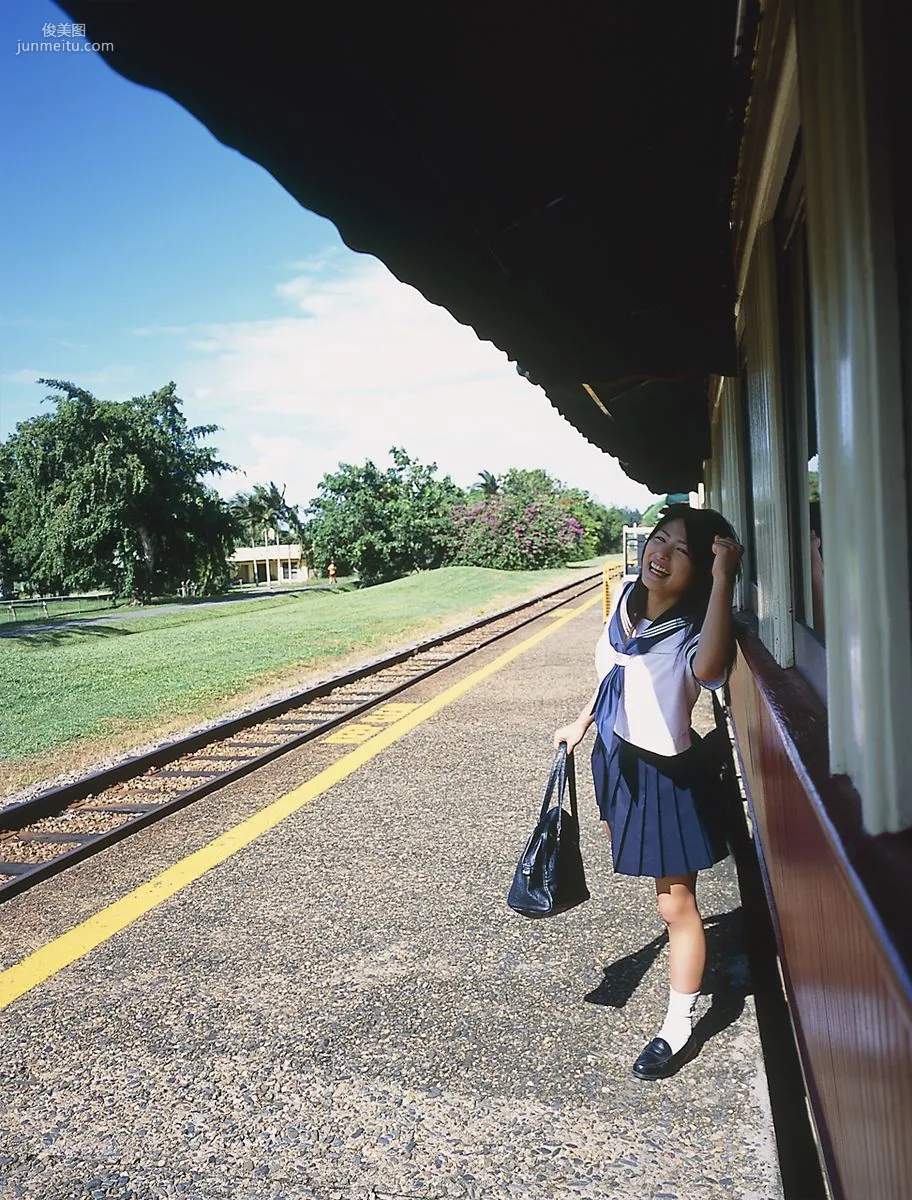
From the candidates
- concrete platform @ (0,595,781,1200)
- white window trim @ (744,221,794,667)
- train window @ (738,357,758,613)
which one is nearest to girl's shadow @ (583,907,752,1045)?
concrete platform @ (0,595,781,1200)

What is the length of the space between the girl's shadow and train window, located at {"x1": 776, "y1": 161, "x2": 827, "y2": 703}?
46.6 inches

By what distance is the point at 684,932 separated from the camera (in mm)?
2855

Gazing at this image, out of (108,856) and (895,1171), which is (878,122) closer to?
(895,1171)

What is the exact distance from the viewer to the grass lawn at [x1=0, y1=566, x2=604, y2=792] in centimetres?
836

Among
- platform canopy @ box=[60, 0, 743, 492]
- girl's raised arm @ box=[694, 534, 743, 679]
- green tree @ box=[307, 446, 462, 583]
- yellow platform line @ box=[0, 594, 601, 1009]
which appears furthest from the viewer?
green tree @ box=[307, 446, 462, 583]

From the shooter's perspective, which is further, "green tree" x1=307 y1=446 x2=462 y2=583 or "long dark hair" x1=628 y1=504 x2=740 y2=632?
"green tree" x1=307 y1=446 x2=462 y2=583

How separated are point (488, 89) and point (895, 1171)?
1.90 metres

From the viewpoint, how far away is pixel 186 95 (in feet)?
4.83

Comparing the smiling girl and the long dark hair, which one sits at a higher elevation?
the long dark hair

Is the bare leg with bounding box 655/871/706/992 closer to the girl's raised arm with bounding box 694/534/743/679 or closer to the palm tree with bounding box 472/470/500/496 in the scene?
the girl's raised arm with bounding box 694/534/743/679

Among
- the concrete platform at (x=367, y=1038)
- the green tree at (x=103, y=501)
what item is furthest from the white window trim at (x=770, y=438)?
the green tree at (x=103, y=501)

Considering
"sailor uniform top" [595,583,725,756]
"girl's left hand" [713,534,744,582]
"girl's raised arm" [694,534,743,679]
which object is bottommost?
"sailor uniform top" [595,583,725,756]

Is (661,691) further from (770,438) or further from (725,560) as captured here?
(770,438)

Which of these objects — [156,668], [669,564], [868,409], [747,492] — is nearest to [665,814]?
[669,564]
